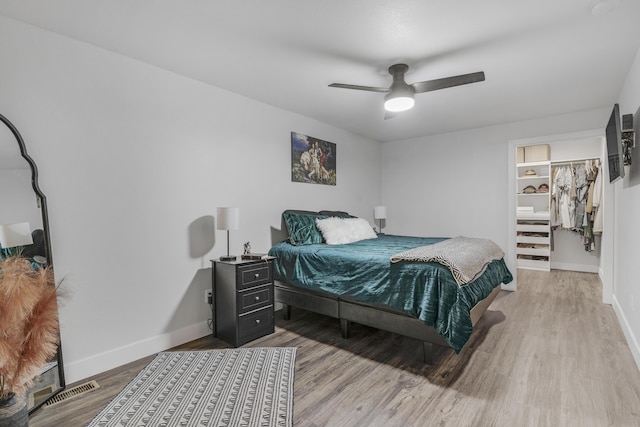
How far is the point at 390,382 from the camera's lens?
224 centimetres

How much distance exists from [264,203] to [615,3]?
3.30 metres

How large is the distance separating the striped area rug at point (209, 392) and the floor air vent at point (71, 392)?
0.28 m

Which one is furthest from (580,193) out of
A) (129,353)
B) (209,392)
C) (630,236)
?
(129,353)

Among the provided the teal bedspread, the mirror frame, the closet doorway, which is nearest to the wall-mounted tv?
the teal bedspread

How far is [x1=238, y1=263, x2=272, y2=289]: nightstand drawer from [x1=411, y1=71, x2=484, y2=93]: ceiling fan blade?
2.17m

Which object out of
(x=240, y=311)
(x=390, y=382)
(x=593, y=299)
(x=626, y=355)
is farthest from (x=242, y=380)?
(x=593, y=299)

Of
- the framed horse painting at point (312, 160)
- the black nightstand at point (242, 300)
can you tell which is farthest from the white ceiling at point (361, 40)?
the black nightstand at point (242, 300)

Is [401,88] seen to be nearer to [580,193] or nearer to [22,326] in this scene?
[22,326]

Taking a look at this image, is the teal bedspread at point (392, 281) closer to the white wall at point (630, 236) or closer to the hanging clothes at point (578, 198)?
the white wall at point (630, 236)

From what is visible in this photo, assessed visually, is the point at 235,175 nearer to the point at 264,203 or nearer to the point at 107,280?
the point at 264,203

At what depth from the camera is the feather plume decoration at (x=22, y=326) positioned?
1.35 meters

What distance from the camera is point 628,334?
2773 millimetres

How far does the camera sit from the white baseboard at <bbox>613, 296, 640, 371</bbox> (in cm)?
240

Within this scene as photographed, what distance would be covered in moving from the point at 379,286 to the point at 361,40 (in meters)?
1.96
